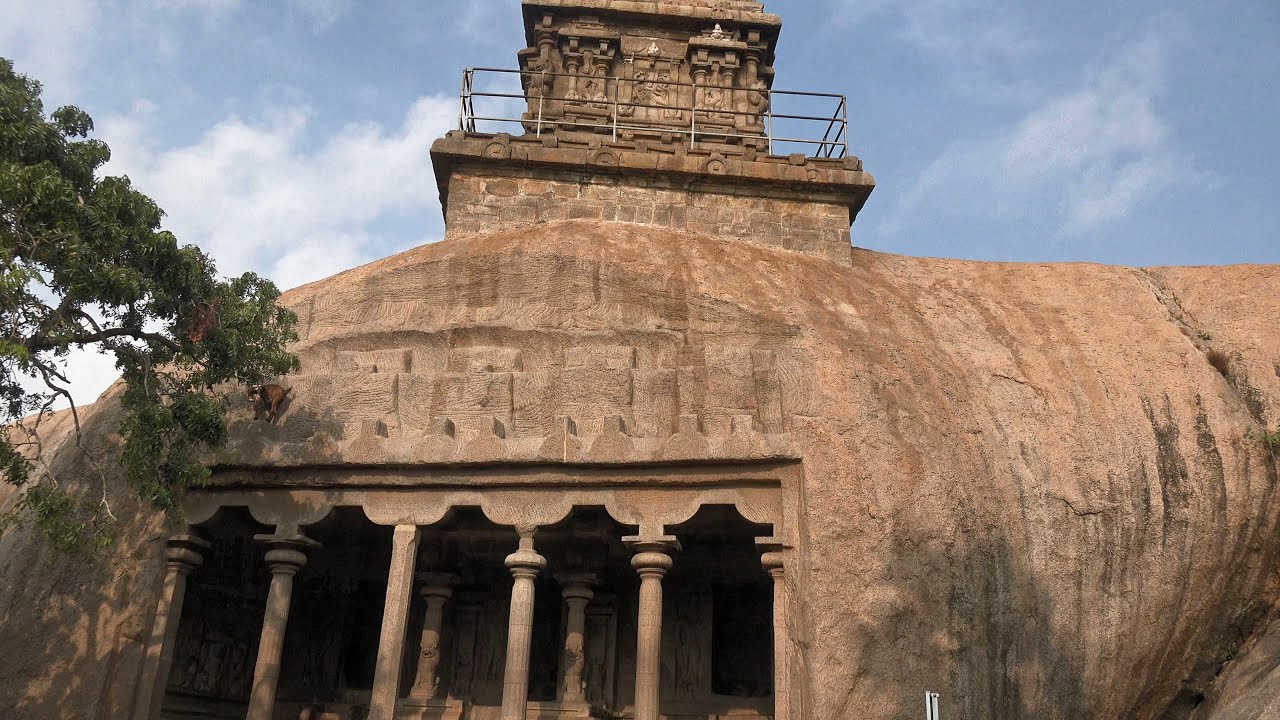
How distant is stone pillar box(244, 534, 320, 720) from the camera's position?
13398 mm

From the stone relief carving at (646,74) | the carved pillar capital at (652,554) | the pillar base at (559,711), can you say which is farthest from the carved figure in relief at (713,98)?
the pillar base at (559,711)

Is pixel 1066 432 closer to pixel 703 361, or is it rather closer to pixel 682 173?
pixel 703 361

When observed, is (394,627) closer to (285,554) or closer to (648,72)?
(285,554)

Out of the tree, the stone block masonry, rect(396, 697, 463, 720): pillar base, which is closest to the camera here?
the tree

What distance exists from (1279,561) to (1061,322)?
3.93 m

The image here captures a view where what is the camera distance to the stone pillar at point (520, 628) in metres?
13.2

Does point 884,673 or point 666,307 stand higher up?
point 666,307

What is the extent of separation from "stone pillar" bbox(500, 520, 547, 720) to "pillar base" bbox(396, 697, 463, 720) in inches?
75.3

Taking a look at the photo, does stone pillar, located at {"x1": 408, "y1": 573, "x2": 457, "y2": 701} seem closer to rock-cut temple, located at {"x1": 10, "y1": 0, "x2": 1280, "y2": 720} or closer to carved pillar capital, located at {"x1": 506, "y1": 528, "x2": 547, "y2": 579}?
rock-cut temple, located at {"x1": 10, "y1": 0, "x2": 1280, "y2": 720}

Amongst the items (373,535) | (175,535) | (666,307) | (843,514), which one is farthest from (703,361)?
(175,535)

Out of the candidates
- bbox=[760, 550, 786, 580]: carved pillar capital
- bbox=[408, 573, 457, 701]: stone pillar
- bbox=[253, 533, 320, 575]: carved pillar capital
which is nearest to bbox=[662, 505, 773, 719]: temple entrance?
bbox=[760, 550, 786, 580]: carved pillar capital

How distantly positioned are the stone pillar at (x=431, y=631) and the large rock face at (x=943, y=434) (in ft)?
10.5

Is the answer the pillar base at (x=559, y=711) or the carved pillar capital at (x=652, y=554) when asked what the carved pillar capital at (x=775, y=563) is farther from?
the pillar base at (x=559, y=711)

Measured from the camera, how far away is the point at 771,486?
13.2 m
